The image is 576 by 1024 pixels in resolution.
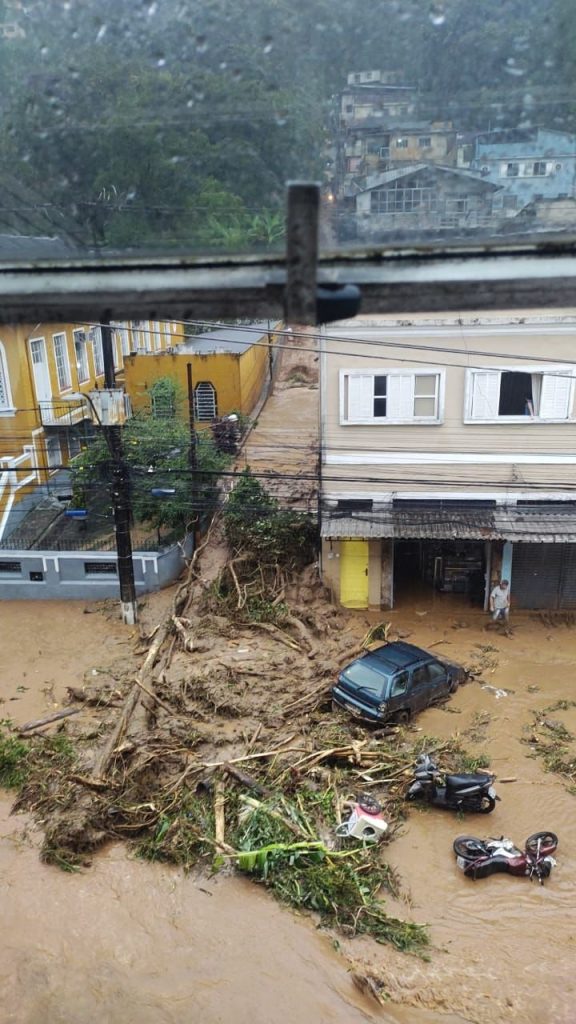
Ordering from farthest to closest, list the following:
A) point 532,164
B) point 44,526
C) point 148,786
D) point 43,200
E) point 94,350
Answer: point 94,350, point 44,526, point 148,786, point 43,200, point 532,164

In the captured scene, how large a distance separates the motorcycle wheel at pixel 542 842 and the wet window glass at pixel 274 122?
7357 mm

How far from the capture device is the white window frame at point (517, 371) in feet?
42.9

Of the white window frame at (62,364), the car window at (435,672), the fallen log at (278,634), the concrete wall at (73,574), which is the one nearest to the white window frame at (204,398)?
the white window frame at (62,364)

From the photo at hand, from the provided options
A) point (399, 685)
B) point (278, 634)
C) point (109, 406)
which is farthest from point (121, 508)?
point (399, 685)

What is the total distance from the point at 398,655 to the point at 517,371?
5982 millimetres

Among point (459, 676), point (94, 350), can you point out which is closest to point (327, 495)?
point (459, 676)

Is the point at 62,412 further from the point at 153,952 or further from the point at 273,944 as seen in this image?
the point at 273,944

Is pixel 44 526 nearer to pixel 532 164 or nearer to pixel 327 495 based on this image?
pixel 327 495

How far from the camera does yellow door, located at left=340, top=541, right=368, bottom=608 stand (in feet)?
48.2

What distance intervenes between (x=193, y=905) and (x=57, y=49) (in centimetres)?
779

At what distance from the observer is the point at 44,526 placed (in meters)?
18.5

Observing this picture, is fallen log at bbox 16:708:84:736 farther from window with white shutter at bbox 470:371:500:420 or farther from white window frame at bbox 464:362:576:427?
window with white shutter at bbox 470:371:500:420

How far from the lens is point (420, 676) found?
1112 centimetres

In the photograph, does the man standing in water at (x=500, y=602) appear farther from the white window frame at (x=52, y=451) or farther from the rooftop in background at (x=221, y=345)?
the white window frame at (x=52, y=451)
